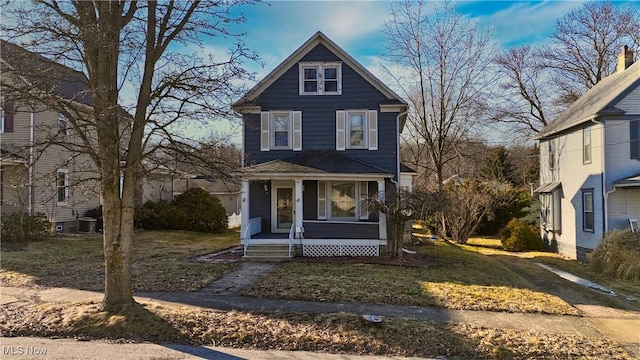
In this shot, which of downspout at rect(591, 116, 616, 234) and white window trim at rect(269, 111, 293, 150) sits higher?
white window trim at rect(269, 111, 293, 150)

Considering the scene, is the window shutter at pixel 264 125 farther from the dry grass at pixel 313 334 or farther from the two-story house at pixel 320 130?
the dry grass at pixel 313 334

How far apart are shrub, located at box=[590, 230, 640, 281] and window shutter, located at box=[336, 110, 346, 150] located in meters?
9.64

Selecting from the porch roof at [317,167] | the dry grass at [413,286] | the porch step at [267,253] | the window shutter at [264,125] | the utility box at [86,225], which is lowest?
the dry grass at [413,286]

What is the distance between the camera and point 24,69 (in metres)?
6.95

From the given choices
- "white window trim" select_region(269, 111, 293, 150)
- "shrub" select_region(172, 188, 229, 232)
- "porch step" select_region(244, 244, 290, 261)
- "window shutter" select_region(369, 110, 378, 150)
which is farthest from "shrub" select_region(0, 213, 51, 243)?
"window shutter" select_region(369, 110, 378, 150)

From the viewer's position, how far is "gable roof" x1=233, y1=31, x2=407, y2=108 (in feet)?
56.3

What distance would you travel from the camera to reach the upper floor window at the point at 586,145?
17266mm

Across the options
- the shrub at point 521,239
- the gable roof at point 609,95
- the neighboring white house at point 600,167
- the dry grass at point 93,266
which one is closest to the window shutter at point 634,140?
the neighboring white house at point 600,167

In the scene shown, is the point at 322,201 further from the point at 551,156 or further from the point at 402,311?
the point at 551,156

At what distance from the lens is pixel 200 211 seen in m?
25.5

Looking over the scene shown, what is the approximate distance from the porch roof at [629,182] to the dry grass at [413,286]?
16.5 ft

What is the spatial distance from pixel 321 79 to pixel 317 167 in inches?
159

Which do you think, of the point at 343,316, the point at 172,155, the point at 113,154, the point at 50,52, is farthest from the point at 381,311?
the point at 50,52

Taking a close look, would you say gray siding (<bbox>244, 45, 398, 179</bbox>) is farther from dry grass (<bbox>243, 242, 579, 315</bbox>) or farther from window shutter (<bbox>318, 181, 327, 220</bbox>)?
dry grass (<bbox>243, 242, 579, 315</bbox>)
